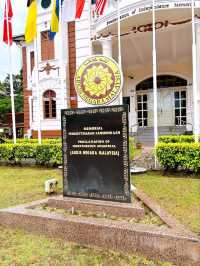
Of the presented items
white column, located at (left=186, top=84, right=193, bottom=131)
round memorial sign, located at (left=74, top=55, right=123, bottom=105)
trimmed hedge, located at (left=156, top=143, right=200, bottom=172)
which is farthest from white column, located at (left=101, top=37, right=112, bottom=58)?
round memorial sign, located at (left=74, top=55, right=123, bottom=105)

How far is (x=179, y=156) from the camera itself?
8352 mm

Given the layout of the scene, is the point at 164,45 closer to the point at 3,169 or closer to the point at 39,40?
the point at 39,40

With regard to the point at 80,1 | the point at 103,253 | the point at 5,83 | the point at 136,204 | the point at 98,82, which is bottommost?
the point at 103,253

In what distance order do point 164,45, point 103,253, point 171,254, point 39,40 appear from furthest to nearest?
point 39,40 < point 164,45 < point 103,253 < point 171,254

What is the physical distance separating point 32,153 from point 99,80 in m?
5.69

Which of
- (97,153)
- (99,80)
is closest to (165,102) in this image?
(99,80)

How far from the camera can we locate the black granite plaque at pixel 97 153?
4.75m

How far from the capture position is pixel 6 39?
38.9ft

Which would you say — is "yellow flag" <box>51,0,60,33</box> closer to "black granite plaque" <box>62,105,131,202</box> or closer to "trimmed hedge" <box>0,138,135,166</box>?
"trimmed hedge" <box>0,138,135,166</box>

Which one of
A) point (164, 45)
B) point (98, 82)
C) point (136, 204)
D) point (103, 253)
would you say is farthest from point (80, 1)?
point (103, 253)

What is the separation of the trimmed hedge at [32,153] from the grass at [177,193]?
3.03 meters

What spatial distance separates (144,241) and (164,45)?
14386 millimetres

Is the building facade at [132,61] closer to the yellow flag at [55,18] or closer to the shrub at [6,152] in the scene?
the yellow flag at [55,18]

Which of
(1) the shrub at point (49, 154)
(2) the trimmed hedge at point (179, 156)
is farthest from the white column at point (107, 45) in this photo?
(2) the trimmed hedge at point (179, 156)
